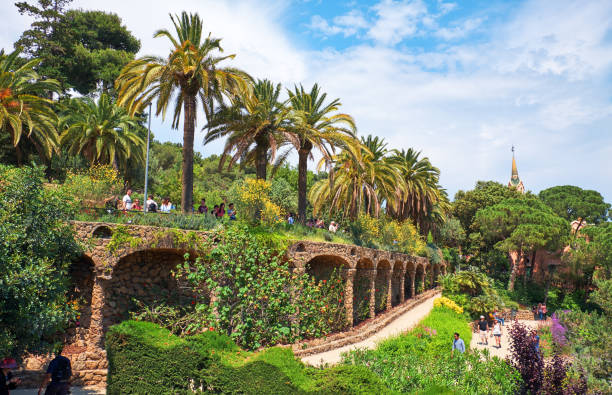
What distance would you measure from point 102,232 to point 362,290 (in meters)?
12.9

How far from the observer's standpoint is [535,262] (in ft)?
138

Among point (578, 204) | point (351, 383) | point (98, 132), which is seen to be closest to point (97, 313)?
point (351, 383)

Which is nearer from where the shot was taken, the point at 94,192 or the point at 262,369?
the point at 262,369

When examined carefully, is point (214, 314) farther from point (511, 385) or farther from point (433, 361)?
point (511, 385)

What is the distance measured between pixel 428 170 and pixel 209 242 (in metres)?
23.4

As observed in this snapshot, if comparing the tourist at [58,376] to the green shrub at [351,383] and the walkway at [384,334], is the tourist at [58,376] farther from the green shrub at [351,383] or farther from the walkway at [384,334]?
the walkway at [384,334]

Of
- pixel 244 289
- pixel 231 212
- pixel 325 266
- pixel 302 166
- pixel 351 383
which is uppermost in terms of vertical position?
pixel 302 166

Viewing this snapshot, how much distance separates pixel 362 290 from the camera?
20969 mm

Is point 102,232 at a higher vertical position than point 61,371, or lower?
higher

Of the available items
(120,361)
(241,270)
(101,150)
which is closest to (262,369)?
(120,361)

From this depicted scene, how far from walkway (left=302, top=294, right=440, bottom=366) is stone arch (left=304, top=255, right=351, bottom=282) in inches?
128

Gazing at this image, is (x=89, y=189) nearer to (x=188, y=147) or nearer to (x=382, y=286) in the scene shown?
(x=188, y=147)

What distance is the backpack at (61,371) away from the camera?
859 cm

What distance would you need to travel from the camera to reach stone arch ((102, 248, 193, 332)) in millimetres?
13766
